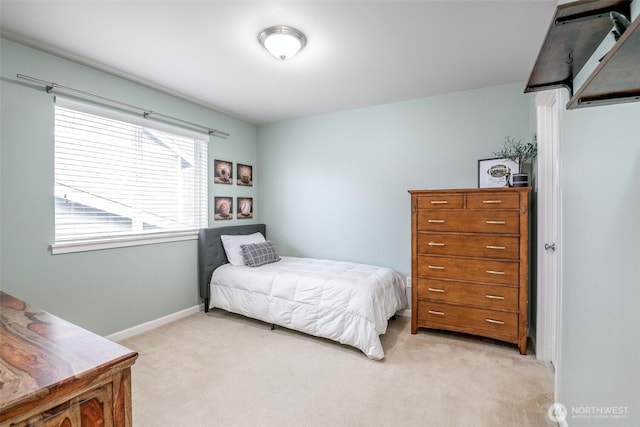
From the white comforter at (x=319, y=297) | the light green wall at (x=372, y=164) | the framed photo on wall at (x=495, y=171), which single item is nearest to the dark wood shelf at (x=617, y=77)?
the white comforter at (x=319, y=297)

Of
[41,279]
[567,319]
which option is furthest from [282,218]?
[567,319]

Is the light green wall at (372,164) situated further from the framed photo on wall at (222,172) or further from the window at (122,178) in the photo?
the window at (122,178)

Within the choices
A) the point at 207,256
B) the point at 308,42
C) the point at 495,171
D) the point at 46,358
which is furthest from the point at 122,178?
the point at 495,171

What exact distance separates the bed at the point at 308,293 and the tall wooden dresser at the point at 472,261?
40 cm

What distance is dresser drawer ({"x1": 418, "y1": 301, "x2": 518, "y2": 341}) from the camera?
2.47 metres

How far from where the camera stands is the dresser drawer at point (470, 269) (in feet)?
8.09

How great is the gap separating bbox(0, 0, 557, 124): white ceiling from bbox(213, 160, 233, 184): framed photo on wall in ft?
3.02

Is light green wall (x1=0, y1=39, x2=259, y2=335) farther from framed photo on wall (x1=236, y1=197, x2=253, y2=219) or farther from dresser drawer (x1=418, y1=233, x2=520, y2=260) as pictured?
dresser drawer (x1=418, y1=233, x2=520, y2=260)

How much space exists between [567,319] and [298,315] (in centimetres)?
199

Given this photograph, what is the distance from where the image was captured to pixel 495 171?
2.90 m

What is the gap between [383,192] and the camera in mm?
3475

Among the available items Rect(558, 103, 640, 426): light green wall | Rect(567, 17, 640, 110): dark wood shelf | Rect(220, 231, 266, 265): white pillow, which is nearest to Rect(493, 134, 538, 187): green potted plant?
Rect(558, 103, 640, 426): light green wall

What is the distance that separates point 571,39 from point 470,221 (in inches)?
73.0

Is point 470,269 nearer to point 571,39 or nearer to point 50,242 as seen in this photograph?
point 571,39
